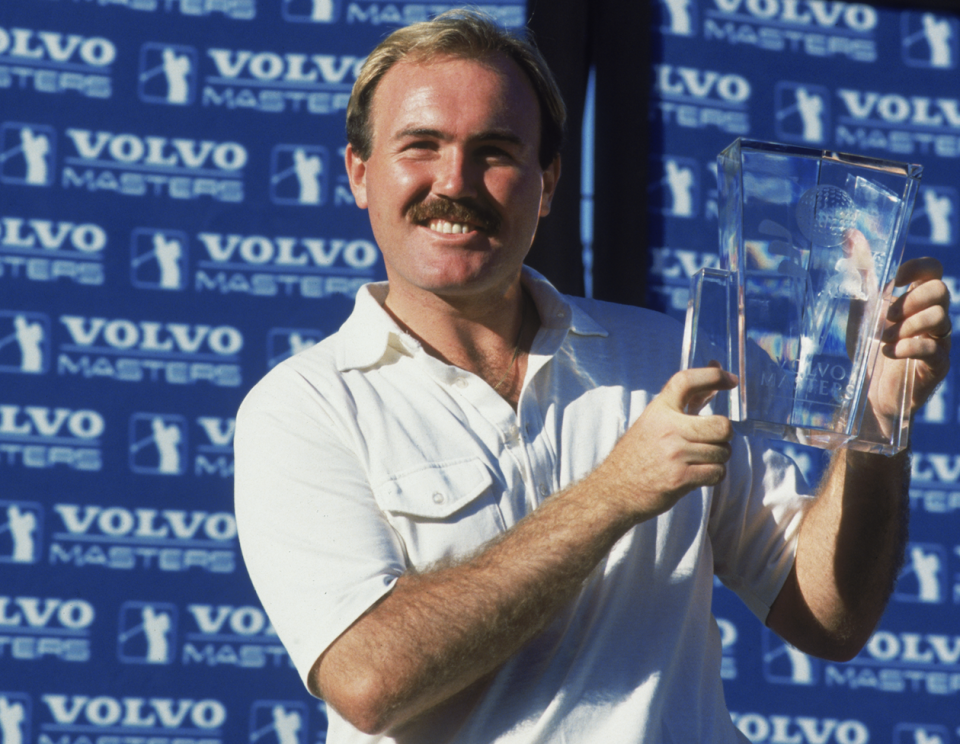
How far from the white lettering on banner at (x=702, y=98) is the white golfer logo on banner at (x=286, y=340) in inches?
37.2

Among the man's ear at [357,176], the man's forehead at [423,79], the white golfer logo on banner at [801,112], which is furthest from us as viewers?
the white golfer logo on banner at [801,112]

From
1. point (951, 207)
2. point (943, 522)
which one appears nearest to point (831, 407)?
point (943, 522)

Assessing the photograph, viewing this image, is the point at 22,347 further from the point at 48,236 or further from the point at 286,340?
the point at 286,340

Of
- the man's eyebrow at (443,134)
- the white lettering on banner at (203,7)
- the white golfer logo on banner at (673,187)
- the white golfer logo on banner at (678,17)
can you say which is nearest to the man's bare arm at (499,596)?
the man's eyebrow at (443,134)

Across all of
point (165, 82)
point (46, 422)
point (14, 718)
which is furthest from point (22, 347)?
point (14, 718)

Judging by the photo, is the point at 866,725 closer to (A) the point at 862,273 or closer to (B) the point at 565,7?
(A) the point at 862,273

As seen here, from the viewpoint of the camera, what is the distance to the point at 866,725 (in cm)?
214

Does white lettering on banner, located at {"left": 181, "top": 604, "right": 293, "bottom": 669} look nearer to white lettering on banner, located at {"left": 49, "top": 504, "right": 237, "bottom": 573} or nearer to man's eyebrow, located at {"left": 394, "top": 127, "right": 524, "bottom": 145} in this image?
white lettering on banner, located at {"left": 49, "top": 504, "right": 237, "bottom": 573}

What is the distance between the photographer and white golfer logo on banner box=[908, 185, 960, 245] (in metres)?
2.29

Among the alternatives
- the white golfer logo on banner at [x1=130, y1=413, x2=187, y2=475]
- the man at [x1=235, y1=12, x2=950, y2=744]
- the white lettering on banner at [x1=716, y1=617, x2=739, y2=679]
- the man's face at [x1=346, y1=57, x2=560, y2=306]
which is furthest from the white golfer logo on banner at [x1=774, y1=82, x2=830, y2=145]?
the white golfer logo on banner at [x1=130, y1=413, x2=187, y2=475]

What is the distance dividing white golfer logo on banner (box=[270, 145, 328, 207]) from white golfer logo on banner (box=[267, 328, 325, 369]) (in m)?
0.28

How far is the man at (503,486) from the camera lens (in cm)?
117

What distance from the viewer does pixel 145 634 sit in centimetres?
200

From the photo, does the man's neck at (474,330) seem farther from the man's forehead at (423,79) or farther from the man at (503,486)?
the man's forehead at (423,79)
